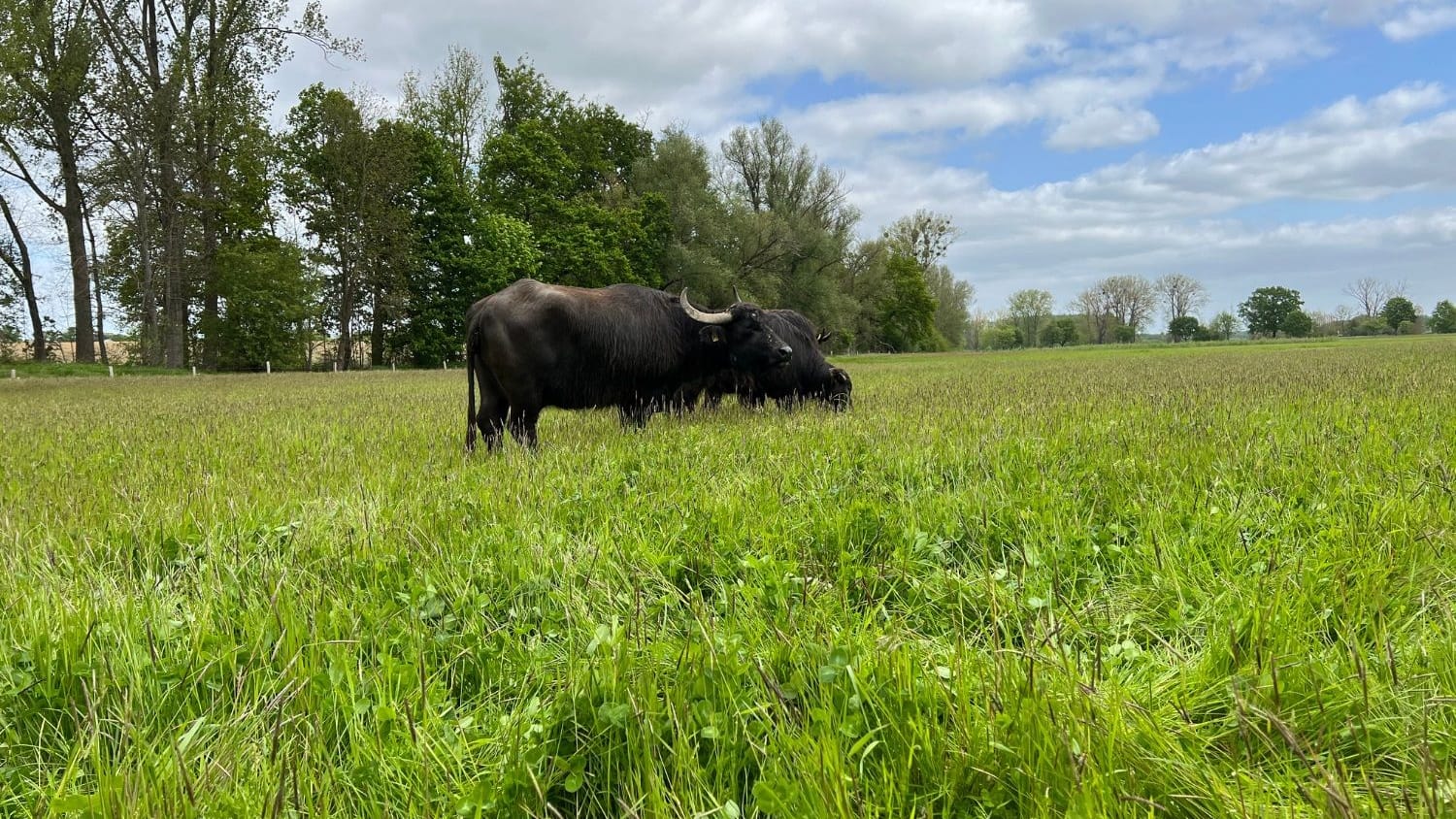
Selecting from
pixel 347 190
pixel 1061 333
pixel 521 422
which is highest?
pixel 347 190

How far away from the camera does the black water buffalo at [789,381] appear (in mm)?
9516

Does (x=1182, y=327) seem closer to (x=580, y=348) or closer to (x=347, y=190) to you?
(x=347, y=190)

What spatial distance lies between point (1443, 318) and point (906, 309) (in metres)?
92.2

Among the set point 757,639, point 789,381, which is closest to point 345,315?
point 789,381

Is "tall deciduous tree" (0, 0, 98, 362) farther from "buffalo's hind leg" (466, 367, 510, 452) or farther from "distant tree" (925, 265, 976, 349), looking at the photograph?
"distant tree" (925, 265, 976, 349)

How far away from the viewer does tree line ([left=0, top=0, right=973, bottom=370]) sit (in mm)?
27797

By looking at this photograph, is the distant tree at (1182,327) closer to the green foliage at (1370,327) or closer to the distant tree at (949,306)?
the green foliage at (1370,327)

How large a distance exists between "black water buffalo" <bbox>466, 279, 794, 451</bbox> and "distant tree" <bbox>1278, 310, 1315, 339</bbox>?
130 m

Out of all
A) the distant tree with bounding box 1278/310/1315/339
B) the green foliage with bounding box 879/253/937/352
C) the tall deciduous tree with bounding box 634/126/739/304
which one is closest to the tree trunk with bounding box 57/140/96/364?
the tall deciduous tree with bounding box 634/126/739/304

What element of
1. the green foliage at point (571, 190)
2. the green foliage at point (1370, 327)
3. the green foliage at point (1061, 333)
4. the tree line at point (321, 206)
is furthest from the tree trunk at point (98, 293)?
the green foliage at point (1370, 327)

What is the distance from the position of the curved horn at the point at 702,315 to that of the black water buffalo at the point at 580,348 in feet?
0.05

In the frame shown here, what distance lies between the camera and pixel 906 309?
214ft

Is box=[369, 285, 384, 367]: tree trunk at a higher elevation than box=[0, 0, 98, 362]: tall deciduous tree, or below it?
below

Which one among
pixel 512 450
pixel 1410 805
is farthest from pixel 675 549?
pixel 512 450
